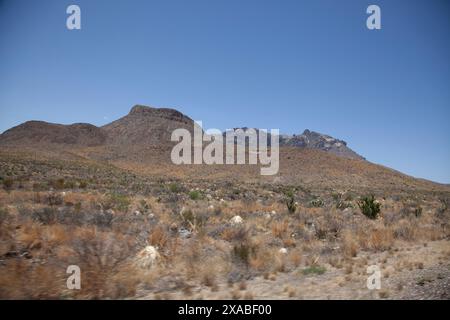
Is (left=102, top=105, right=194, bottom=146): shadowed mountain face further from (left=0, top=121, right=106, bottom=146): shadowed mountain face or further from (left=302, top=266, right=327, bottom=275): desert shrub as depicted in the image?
(left=302, top=266, right=327, bottom=275): desert shrub

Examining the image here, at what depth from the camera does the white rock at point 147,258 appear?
269 inches

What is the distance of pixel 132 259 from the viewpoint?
276 inches

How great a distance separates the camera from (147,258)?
22.9 ft

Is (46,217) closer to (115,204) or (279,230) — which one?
(115,204)

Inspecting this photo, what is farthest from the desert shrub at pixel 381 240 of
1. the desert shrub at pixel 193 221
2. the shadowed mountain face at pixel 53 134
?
the shadowed mountain face at pixel 53 134

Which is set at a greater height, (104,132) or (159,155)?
(104,132)

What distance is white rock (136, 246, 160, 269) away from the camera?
269 inches

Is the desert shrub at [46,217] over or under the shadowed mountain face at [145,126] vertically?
under

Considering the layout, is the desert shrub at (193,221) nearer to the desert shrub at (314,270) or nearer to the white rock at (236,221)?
the white rock at (236,221)

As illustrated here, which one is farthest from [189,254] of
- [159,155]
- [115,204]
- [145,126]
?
[145,126]

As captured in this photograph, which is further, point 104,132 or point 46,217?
point 104,132

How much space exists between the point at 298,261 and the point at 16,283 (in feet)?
18.5
